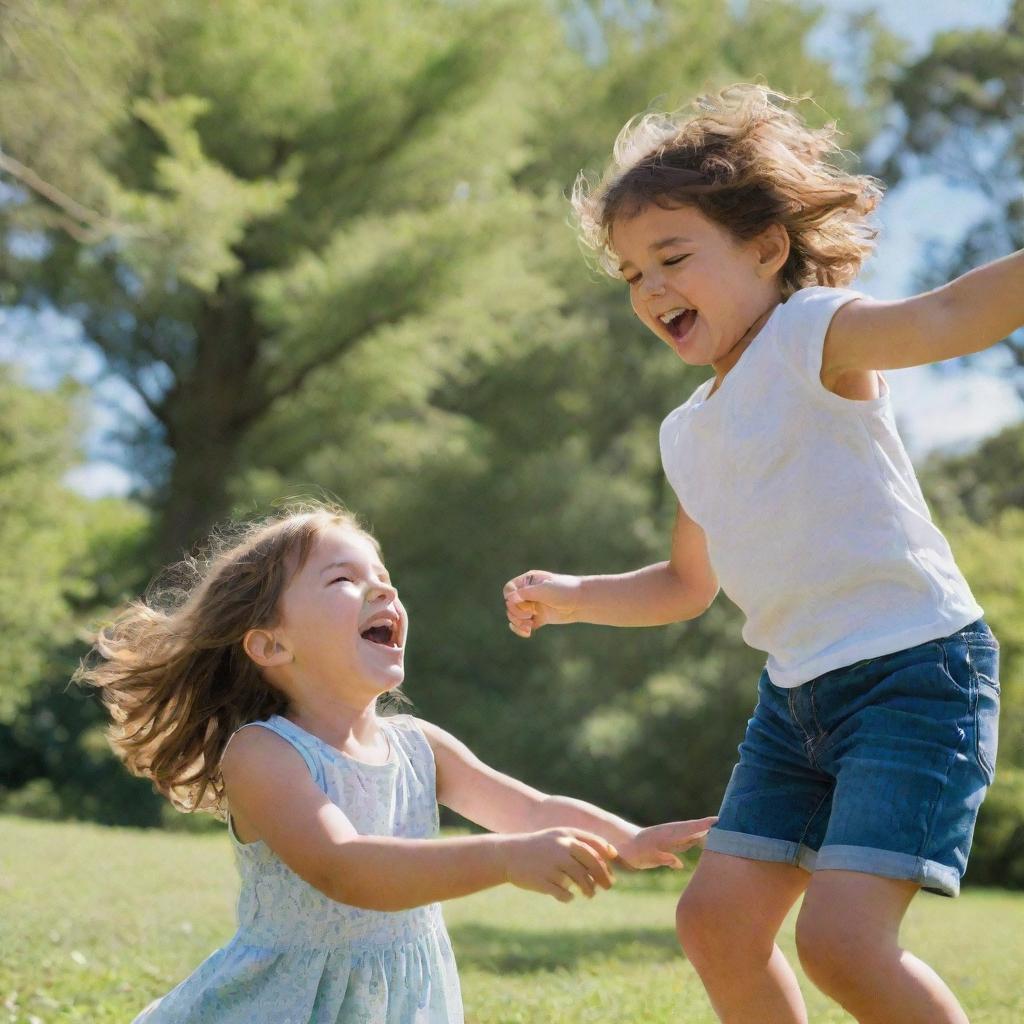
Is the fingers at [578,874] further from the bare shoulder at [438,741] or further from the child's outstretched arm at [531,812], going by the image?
the bare shoulder at [438,741]

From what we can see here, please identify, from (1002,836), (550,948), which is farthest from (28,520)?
(1002,836)

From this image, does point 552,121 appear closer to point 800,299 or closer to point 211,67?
point 211,67

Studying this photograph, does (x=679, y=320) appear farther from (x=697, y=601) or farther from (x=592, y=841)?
(x=592, y=841)

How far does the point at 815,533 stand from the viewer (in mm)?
2193


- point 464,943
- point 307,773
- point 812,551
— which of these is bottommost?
point 464,943

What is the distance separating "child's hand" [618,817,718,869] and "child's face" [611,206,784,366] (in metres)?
0.78

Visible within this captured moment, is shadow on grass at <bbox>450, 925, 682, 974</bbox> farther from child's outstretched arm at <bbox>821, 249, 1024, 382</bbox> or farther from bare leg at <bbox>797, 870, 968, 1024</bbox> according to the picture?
child's outstretched arm at <bbox>821, 249, 1024, 382</bbox>

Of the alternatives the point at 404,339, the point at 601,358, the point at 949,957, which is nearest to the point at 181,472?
the point at 404,339

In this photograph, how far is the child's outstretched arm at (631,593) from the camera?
2.69 m

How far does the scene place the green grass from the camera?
12.3ft

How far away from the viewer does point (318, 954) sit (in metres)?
2.40

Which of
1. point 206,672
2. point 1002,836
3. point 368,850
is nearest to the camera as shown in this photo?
point 368,850

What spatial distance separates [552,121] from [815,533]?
1559 cm

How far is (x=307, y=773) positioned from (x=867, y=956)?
931 mm
